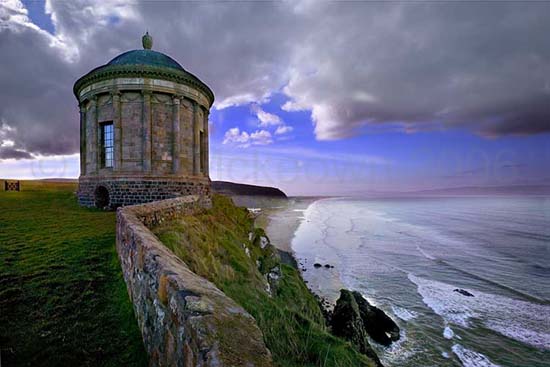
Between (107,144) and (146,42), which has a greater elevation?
(146,42)

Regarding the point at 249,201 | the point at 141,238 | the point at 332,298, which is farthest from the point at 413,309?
the point at 249,201

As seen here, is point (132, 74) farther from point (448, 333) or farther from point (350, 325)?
point (448, 333)

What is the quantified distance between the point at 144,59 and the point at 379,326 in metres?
20.7

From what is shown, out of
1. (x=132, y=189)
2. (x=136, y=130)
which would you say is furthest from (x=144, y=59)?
(x=132, y=189)

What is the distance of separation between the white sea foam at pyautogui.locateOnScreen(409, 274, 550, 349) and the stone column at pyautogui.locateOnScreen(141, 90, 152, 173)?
18.7 m

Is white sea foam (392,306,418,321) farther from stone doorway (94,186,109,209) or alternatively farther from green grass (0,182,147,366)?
stone doorway (94,186,109,209)

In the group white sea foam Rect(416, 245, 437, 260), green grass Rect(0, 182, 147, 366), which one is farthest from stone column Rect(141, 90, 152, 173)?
white sea foam Rect(416, 245, 437, 260)

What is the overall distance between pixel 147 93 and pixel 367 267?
21.3 meters

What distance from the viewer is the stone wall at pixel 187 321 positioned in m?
1.93

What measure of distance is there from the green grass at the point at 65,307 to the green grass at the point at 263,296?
5.22 feet

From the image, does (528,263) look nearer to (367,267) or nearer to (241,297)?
(367,267)

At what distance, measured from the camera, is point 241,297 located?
6.01 m

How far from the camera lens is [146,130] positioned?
16500mm

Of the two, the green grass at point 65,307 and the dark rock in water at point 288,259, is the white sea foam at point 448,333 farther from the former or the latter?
the green grass at point 65,307
